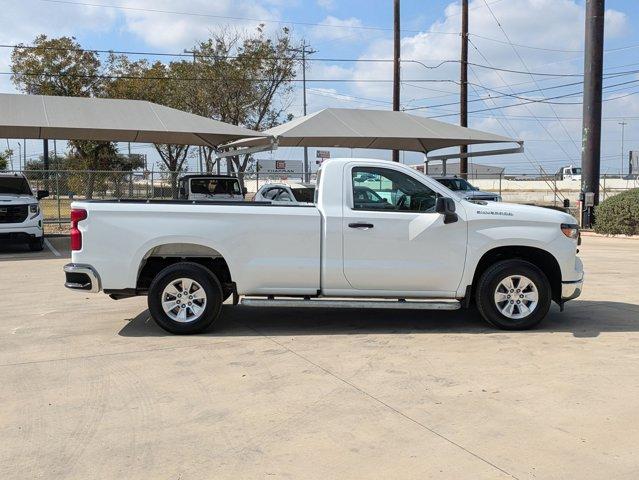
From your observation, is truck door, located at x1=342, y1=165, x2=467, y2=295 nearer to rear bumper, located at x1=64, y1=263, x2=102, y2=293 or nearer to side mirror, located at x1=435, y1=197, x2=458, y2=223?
side mirror, located at x1=435, y1=197, x2=458, y2=223

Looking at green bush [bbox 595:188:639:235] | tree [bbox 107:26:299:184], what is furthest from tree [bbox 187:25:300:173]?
green bush [bbox 595:188:639:235]

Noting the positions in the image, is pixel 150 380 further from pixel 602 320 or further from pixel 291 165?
pixel 291 165

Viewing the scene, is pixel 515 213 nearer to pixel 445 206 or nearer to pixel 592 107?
pixel 445 206

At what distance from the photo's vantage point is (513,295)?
23.1 feet

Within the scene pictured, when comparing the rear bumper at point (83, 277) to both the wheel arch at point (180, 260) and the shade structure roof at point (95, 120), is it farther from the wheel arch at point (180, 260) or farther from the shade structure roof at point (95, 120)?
the shade structure roof at point (95, 120)

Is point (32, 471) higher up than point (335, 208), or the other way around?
point (335, 208)

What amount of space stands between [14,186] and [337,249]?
11.9 metres

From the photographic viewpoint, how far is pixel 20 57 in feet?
123

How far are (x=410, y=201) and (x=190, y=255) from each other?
2502mm

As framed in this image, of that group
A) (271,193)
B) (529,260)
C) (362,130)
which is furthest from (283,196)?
(529,260)

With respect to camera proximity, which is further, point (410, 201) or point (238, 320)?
point (238, 320)

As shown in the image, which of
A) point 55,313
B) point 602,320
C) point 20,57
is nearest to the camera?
point 602,320

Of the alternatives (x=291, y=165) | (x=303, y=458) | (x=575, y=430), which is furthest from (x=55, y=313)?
(x=291, y=165)

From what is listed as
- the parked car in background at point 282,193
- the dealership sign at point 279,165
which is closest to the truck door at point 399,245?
the parked car in background at point 282,193
